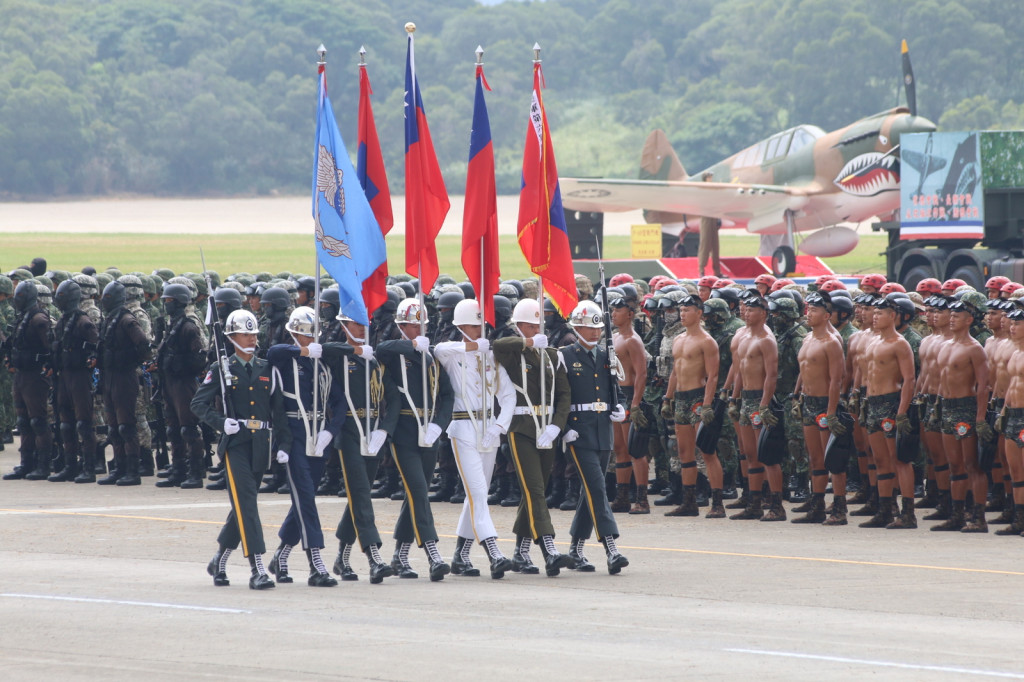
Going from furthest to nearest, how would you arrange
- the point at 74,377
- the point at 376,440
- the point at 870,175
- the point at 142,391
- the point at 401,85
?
the point at 401,85, the point at 870,175, the point at 142,391, the point at 74,377, the point at 376,440

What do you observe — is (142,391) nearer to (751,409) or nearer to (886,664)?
(751,409)

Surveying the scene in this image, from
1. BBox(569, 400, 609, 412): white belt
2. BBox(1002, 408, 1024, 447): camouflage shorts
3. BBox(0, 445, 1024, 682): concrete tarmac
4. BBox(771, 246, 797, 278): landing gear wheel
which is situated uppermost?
BBox(771, 246, 797, 278): landing gear wheel

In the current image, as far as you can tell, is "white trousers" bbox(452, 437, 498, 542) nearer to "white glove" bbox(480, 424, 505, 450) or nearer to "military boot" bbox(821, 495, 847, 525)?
"white glove" bbox(480, 424, 505, 450)

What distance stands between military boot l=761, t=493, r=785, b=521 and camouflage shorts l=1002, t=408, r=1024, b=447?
2.14 metres

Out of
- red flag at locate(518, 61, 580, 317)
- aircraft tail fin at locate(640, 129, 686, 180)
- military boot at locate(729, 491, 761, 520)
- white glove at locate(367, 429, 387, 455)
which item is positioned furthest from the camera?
aircraft tail fin at locate(640, 129, 686, 180)

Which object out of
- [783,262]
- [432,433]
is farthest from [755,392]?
[783,262]

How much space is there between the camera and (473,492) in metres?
10.2

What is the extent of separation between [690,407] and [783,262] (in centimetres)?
2078

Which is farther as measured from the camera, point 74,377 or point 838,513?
point 74,377

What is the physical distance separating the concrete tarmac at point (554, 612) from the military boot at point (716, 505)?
25.3 inches

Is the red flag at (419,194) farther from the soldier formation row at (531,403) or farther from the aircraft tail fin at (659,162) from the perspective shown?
the aircraft tail fin at (659,162)

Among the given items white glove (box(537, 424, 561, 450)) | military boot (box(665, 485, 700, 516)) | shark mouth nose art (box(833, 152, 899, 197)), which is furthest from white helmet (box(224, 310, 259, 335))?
shark mouth nose art (box(833, 152, 899, 197))

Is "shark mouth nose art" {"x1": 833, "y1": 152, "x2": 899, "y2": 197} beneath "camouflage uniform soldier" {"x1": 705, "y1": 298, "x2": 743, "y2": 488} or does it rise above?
above

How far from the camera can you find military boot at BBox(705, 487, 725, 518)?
523 inches
